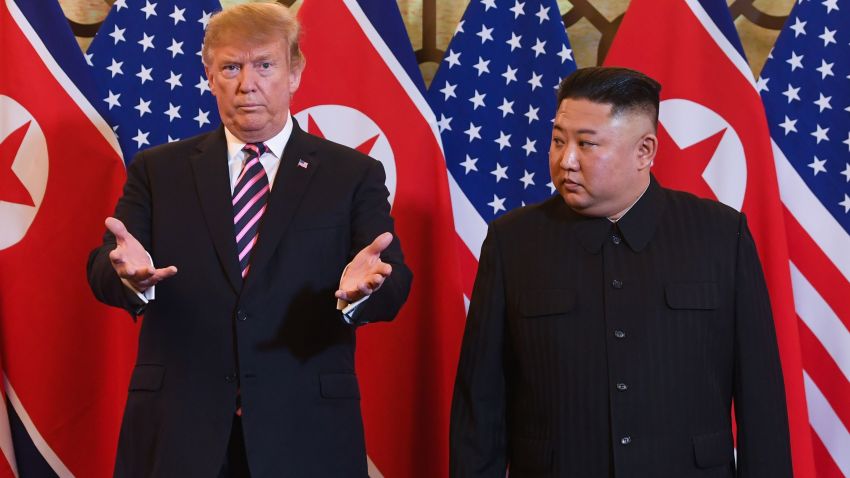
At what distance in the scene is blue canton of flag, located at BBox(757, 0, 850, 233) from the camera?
116 inches

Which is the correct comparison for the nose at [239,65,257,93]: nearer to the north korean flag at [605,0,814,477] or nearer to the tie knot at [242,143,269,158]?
the tie knot at [242,143,269,158]

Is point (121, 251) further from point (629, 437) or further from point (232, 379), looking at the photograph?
point (629, 437)

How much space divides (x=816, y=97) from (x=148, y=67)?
200 cm

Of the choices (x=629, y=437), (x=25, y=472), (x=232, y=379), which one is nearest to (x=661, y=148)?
(x=629, y=437)

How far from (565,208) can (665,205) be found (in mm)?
211

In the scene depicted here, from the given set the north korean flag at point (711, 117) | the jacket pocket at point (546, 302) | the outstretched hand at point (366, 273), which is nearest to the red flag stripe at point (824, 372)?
the north korean flag at point (711, 117)

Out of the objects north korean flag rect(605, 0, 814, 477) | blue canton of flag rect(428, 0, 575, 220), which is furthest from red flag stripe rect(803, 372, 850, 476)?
blue canton of flag rect(428, 0, 575, 220)

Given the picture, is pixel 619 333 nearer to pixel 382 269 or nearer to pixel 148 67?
pixel 382 269

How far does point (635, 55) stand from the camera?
9.73 feet

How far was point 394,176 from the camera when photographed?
2.95 m

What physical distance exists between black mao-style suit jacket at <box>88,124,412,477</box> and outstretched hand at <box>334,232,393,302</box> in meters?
0.07

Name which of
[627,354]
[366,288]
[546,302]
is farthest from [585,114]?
[366,288]

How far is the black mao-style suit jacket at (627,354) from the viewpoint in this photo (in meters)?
1.97

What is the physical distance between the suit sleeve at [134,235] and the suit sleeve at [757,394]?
1.22 meters
